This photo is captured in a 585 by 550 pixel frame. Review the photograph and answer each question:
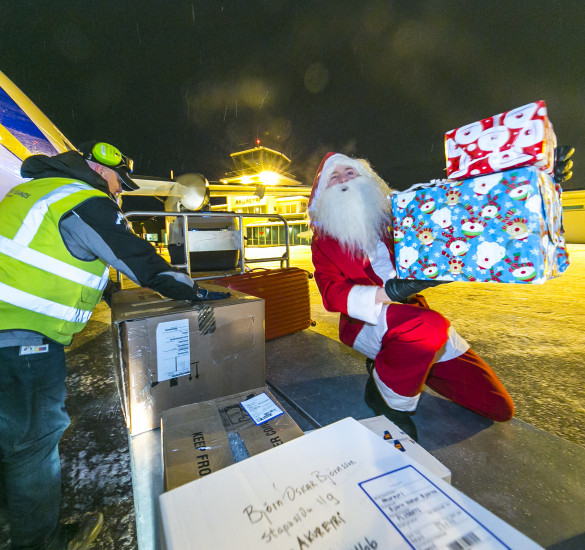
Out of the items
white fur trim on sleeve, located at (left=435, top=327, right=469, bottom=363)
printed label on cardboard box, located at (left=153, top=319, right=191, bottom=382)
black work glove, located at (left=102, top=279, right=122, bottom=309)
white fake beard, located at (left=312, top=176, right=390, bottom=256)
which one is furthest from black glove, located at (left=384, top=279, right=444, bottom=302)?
black work glove, located at (left=102, top=279, right=122, bottom=309)

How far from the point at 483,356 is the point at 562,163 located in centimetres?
186

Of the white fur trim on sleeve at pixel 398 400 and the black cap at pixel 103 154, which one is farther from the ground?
the black cap at pixel 103 154

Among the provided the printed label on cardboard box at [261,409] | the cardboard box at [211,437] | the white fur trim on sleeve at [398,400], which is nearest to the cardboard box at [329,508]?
the cardboard box at [211,437]

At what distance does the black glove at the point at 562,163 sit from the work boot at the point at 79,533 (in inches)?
94.2

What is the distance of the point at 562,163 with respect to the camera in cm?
124

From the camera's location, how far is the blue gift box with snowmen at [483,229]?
1029mm

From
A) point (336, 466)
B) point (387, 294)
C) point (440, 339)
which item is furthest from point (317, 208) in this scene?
point (336, 466)

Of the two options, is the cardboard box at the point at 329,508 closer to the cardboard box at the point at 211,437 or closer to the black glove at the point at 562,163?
the cardboard box at the point at 211,437

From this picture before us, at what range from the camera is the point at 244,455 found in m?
0.90

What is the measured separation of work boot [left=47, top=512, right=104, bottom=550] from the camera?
3.46ft

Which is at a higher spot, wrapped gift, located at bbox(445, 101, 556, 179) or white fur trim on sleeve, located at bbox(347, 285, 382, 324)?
wrapped gift, located at bbox(445, 101, 556, 179)

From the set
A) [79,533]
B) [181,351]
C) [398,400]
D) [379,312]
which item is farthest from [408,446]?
[79,533]

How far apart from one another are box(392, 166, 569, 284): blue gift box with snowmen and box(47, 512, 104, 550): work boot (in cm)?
166

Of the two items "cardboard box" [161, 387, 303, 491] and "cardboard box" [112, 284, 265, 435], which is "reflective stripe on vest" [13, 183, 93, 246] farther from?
"cardboard box" [161, 387, 303, 491]
